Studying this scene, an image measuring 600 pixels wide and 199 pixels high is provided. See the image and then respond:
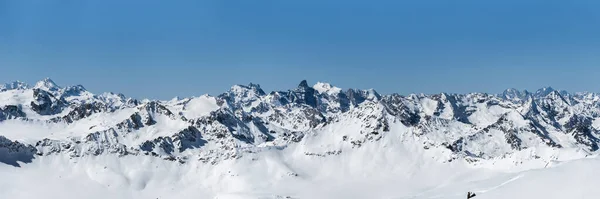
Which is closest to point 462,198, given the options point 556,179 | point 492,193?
point 492,193

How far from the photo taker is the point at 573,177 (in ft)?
500

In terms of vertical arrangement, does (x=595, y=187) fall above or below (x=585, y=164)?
below

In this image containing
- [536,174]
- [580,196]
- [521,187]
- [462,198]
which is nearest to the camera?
[580,196]

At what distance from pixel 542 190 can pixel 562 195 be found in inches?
390

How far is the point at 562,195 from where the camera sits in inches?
5507

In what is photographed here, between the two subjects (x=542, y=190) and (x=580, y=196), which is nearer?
(x=580, y=196)

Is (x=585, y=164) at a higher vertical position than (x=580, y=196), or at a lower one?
higher

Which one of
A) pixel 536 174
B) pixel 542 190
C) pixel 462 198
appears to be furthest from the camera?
pixel 462 198

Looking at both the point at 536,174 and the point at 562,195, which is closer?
the point at 562,195

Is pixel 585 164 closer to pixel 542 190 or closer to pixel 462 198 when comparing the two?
pixel 542 190

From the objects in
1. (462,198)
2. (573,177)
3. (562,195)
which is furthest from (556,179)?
(462,198)

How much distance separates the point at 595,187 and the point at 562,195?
7657mm

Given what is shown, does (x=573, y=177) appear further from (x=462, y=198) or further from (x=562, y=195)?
(x=462, y=198)

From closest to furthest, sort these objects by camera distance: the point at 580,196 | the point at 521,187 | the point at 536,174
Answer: the point at 580,196
the point at 521,187
the point at 536,174
